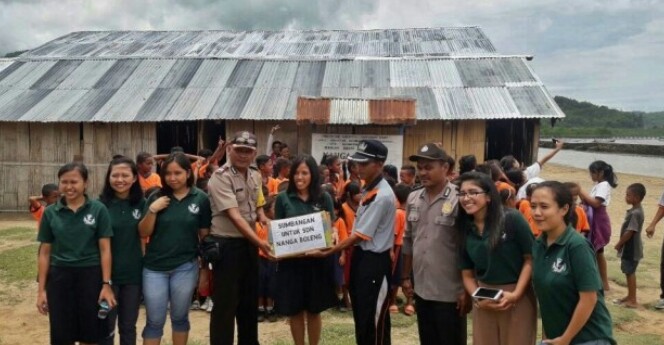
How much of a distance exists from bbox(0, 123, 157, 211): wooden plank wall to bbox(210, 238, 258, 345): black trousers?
369 inches

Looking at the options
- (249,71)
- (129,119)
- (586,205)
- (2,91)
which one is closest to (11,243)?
(129,119)

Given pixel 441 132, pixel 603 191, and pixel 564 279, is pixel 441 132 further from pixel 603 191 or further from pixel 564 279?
pixel 564 279

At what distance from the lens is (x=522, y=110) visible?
37.4ft

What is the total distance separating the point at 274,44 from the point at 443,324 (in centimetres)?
1493

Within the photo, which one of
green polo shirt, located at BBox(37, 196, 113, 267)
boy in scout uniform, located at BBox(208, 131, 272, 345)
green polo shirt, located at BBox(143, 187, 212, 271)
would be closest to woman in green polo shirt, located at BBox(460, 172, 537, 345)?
boy in scout uniform, located at BBox(208, 131, 272, 345)

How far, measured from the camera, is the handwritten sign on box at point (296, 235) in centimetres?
380

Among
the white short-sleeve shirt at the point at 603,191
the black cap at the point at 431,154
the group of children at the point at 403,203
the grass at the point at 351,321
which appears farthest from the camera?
the white short-sleeve shirt at the point at 603,191

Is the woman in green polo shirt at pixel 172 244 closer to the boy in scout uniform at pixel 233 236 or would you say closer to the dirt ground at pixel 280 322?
the boy in scout uniform at pixel 233 236

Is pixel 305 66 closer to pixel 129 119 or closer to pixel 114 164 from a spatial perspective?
pixel 129 119

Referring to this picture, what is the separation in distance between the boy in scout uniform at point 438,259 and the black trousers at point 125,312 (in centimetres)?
209

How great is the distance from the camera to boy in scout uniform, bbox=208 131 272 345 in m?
3.80

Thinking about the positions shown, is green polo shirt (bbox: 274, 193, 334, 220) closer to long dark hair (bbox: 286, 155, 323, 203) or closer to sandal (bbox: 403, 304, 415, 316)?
long dark hair (bbox: 286, 155, 323, 203)

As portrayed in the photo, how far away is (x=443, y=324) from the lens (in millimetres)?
Answer: 3322

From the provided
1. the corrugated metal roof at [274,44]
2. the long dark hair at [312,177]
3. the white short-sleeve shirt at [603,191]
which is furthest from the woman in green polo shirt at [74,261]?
the corrugated metal roof at [274,44]
